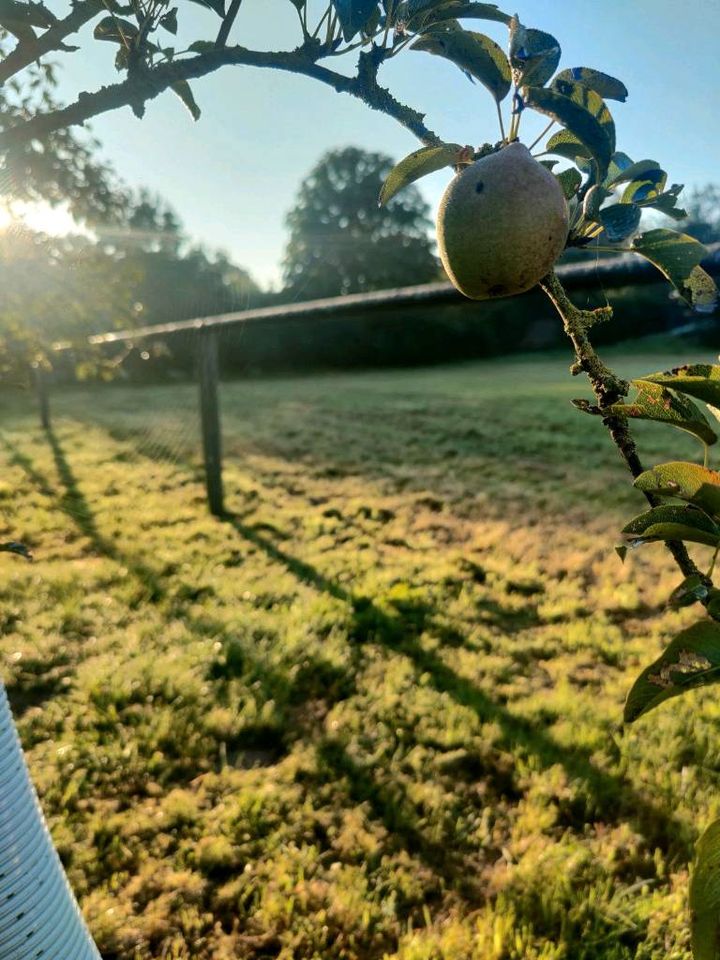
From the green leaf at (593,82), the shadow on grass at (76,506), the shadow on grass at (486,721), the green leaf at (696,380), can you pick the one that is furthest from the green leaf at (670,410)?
the shadow on grass at (76,506)

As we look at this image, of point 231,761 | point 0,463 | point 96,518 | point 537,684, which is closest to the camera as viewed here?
point 231,761

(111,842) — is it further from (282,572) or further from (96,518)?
(96,518)

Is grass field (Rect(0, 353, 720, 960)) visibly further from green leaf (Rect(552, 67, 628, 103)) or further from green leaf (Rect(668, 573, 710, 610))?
green leaf (Rect(552, 67, 628, 103))

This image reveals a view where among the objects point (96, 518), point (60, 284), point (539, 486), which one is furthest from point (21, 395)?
point (539, 486)

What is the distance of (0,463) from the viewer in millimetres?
5250

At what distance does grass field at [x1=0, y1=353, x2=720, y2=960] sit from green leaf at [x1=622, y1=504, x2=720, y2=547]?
0.94m

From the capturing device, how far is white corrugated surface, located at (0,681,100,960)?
2.37ft

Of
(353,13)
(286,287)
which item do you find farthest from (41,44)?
(286,287)

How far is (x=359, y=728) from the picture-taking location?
5.86ft

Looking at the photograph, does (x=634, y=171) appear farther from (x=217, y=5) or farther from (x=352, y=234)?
(x=352, y=234)

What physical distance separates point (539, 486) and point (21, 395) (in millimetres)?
9284

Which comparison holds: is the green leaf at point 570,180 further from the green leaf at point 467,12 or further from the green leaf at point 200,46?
the green leaf at point 200,46

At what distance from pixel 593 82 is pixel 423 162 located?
0.14 metres

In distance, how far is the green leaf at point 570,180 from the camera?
581 mm
